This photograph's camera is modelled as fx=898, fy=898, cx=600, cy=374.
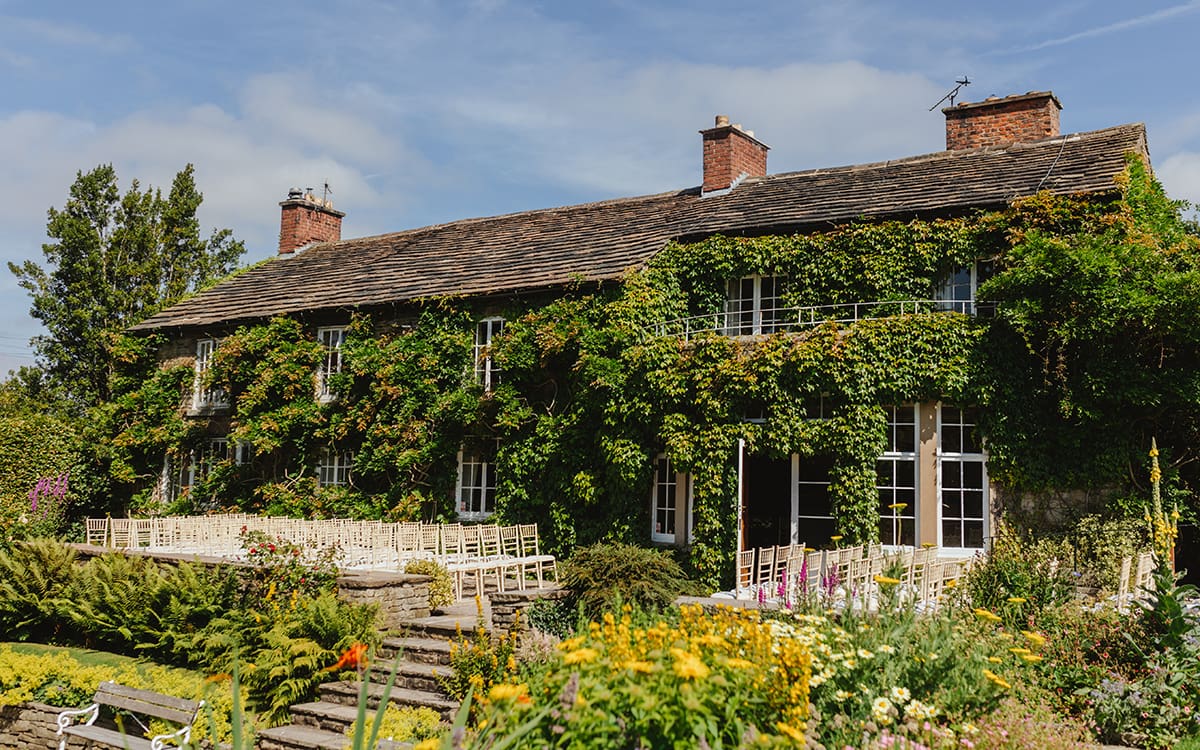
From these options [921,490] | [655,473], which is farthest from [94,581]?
[921,490]

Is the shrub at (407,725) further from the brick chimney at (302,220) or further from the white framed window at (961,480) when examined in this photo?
the brick chimney at (302,220)

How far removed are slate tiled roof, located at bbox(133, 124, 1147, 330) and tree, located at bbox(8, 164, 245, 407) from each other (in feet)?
41.7

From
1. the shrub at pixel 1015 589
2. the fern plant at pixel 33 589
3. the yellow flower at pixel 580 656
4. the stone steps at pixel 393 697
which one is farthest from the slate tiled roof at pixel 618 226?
the yellow flower at pixel 580 656

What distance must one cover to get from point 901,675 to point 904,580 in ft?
17.3

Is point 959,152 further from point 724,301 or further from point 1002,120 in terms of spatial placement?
point 724,301

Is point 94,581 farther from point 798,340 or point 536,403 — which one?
point 798,340

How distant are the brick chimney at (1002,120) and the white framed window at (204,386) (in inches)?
713

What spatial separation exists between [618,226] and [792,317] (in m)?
5.52

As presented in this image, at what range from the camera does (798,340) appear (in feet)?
47.5

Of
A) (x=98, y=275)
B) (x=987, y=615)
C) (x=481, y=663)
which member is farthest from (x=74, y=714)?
(x=98, y=275)

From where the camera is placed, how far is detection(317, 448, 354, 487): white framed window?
20141 millimetres

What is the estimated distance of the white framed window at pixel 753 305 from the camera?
16750 millimetres

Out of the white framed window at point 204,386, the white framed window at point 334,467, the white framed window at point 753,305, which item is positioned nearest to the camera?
the white framed window at point 753,305

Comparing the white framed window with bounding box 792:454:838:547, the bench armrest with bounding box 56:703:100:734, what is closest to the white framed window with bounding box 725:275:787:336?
the white framed window with bounding box 792:454:838:547
